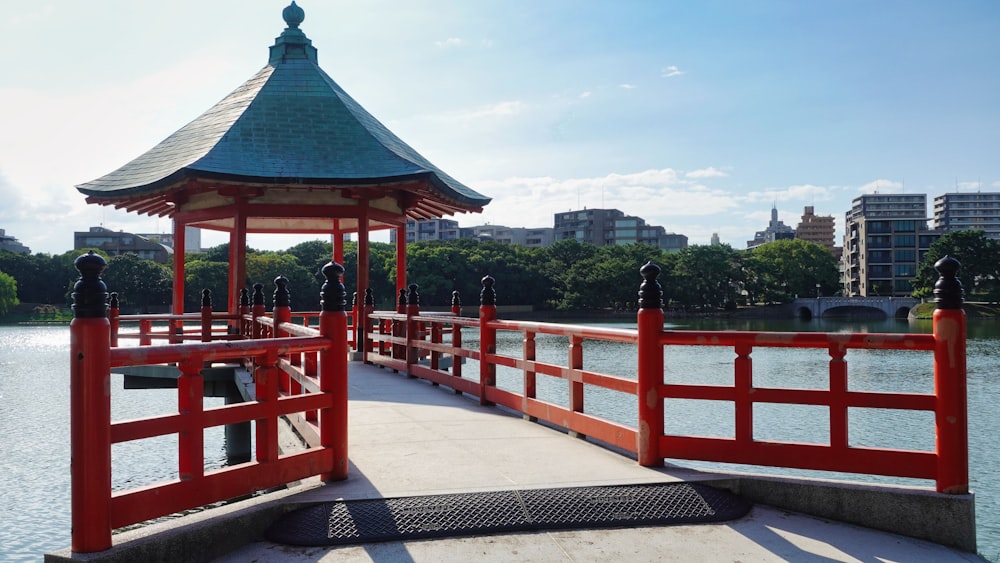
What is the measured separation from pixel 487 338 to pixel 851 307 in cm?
7149

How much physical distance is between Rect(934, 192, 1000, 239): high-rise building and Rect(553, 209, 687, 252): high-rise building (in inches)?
2526

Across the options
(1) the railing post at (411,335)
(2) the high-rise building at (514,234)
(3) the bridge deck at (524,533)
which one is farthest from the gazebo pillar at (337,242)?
(2) the high-rise building at (514,234)

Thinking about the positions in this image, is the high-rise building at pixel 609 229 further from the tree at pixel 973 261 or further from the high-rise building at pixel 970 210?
the high-rise building at pixel 970 210

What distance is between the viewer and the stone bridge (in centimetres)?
6738

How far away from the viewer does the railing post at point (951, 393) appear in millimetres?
4031

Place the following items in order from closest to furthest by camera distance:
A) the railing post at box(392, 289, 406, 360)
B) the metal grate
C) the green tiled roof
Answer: the metal grate → the green tiled roof → the railing post at box(392, 289, 406, 360)

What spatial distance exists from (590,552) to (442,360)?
26.3ft

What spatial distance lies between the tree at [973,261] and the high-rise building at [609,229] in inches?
1751

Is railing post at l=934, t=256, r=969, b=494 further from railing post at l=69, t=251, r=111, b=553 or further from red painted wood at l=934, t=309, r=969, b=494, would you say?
railing post at l=69, t=251, r=111, b=553

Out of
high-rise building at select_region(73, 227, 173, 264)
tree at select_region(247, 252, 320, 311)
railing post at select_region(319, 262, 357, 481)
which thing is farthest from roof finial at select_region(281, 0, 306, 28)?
high-rise building at select_region(73, 227, 173, 264)

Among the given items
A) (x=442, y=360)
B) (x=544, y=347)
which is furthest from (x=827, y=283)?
(x=442, y=360)

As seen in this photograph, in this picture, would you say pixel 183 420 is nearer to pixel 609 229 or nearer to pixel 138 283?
pixel 138 283

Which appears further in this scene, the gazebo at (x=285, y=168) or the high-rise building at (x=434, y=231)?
the high-rise building at (x=434, y=231)

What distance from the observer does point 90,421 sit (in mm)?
3207
